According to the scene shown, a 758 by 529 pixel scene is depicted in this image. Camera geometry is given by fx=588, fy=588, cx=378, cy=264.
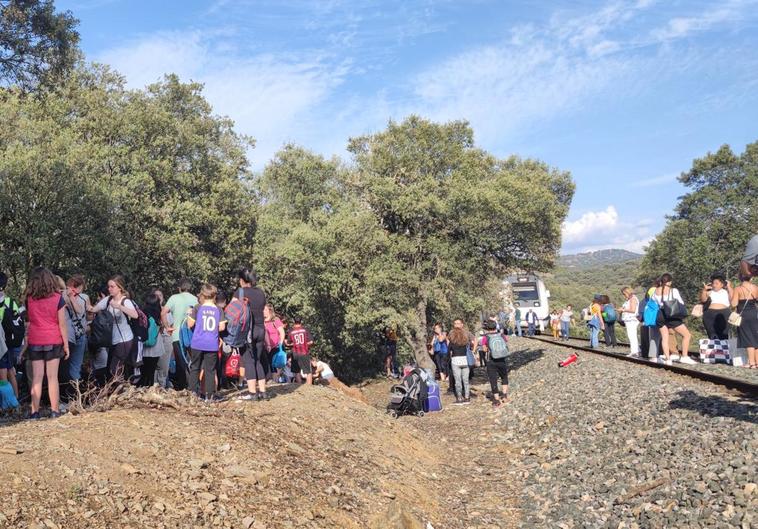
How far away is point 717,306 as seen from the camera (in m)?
13.9

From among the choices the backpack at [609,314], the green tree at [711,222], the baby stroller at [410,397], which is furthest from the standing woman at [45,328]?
the green tree at [711,222]

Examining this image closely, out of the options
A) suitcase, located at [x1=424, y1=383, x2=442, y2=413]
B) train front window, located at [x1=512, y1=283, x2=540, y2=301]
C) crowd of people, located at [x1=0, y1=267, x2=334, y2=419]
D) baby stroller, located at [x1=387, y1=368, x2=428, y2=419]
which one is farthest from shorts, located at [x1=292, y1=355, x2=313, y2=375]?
train front window, located at [x1=512, y1=283, x2=540, y2=301]

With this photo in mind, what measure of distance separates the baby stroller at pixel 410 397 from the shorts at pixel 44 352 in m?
8.44

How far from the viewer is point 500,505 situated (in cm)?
769

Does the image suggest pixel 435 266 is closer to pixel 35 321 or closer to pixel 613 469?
pixel 613 469

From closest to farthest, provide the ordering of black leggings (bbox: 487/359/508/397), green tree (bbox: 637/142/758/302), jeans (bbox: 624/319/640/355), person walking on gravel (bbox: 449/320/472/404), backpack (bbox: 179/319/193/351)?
backpack (bbox: 179/319/193/351) < black leggings (bbox: 487/359/508/397) < person walking on gravel (bbox: 449/320/472/404) < jeans (bbox: 624/319/640/355) < green tree (bbox: 637/142/758/302)

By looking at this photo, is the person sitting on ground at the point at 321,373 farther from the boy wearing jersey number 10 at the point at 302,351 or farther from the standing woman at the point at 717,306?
the standing woman at the point at 717,306

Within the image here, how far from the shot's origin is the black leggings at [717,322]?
46.0ft

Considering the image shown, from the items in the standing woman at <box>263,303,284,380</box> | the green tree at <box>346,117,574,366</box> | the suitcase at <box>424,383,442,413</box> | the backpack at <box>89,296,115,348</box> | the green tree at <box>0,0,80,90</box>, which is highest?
the green tree at <box>0,0,80,90</box>

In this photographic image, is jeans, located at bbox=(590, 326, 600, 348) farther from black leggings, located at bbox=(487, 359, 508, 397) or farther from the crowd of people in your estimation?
the crowd of people

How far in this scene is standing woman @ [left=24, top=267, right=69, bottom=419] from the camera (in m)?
7.11

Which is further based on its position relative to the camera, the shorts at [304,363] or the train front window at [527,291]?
the train front window at [527,291]

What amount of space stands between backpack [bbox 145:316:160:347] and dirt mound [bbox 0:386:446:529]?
1.71m

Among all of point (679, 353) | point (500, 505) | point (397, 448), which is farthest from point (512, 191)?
point (500, 505)
